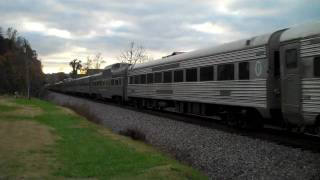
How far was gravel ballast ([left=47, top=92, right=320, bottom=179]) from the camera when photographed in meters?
11.2

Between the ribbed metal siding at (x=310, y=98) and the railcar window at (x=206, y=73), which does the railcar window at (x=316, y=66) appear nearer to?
the ribbed metal siding at (x=310, y=98)

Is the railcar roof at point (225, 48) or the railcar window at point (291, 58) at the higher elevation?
the railcar roof at point (225, 48)

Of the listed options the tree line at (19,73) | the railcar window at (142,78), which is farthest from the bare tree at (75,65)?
the railcar window at (142,78)

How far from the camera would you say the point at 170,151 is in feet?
49.5

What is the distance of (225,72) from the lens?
1980 cm

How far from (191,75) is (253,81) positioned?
6638 millimetres

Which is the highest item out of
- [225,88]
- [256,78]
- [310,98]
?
[256,78]

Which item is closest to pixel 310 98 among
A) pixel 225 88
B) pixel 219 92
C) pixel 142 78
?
pixel 225 88

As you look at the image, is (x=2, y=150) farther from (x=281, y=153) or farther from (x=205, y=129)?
(x=205, y=129)

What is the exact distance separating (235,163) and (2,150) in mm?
5739

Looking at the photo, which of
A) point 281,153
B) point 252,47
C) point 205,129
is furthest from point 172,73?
point 281,153

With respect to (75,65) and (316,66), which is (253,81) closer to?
(316,66)

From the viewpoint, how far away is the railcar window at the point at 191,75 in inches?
916

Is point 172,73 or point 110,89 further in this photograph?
point 110,89
